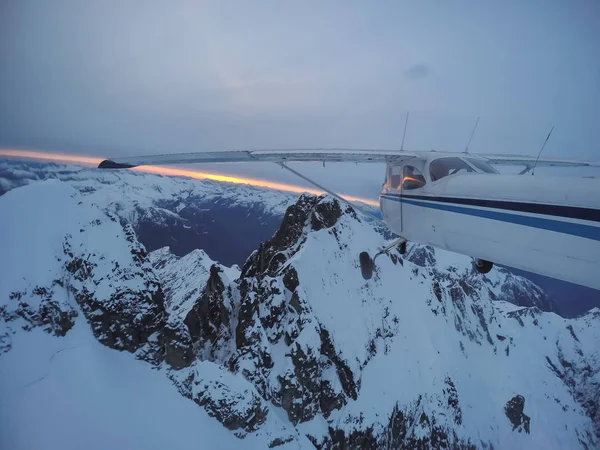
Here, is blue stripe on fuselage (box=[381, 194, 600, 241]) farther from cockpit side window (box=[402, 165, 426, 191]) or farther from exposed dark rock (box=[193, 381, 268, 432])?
exposed dark rock (box=[193, 381, 268, 432])

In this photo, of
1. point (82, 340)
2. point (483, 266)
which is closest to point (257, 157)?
point (483, 266)

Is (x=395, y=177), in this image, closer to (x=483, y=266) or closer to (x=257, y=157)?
(x=483, y=266)

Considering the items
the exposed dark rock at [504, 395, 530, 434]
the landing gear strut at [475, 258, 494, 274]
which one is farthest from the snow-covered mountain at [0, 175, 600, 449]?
the landing gear strut at [475, 258, 494, 274]

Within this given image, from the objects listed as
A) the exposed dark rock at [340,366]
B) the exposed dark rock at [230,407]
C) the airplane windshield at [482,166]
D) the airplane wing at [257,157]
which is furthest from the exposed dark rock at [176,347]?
the airplane windshield at [482,166]

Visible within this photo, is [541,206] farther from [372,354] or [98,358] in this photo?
[372,354]

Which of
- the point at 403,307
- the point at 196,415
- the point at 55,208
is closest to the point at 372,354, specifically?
the point at 403,307
